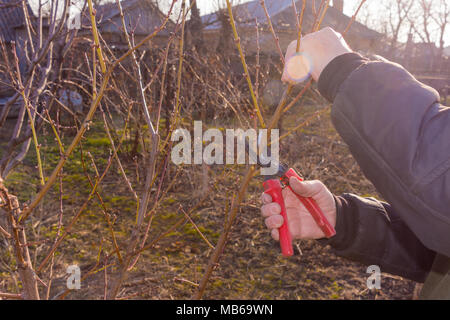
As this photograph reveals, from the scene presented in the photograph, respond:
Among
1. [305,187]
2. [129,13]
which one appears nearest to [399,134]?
[305,187]

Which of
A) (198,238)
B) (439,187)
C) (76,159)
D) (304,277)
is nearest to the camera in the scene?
(439,187)

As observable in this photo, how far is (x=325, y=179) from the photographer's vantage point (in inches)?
189

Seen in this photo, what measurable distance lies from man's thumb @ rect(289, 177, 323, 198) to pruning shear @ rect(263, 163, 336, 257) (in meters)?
0.02

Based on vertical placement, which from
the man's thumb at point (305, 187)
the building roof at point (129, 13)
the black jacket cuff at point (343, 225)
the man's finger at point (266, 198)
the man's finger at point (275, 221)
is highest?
the building roof at point (129, 13)

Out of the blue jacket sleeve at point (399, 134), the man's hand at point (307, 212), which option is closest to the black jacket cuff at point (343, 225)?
the man's hand at point (307, 212)

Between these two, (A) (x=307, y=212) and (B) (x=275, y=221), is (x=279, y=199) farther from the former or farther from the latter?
(A) (x=307, y=212)

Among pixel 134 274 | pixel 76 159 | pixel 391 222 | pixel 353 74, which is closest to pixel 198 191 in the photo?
pixel 134 274

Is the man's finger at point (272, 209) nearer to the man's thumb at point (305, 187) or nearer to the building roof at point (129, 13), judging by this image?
the man's thumb at point (305, 187)

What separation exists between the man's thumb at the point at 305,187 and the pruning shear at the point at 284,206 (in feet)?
0.07

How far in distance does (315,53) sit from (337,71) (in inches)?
4.2

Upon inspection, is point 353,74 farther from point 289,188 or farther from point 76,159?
point 76,159

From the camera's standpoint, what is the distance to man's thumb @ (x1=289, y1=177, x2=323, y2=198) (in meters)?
1.27

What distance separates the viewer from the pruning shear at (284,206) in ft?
4.19

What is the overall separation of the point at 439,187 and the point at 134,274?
2.72 meters
